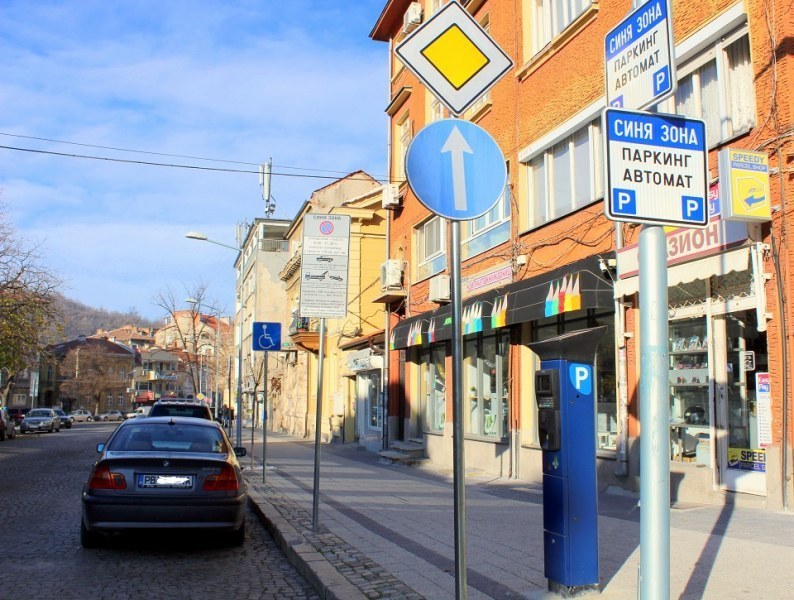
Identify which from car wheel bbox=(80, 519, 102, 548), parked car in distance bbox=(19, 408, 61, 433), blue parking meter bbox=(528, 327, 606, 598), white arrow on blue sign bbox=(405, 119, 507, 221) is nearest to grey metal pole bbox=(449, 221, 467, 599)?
white arrow on blue sign bbox=(405, 119, 507, 221)

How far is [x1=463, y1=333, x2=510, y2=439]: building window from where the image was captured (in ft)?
52.4

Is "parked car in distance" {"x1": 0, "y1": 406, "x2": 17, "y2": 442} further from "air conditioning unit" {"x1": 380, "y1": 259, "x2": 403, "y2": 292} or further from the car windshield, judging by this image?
the car windshield

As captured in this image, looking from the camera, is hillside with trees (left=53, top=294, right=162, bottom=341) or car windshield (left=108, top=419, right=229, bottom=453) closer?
car windshield (left=108, top=419, right=229, bottom=453)

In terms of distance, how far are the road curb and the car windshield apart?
118 cm

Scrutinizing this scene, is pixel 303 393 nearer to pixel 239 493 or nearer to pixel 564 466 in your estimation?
pixel 239 493

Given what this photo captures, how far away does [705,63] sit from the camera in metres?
10.2

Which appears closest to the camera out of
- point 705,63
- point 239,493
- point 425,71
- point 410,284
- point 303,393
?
point 425,71

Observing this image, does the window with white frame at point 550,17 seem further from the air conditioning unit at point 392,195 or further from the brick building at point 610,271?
the air conditioning unit at point 392,195

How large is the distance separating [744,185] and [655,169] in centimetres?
564

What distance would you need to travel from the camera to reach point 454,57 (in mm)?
4590

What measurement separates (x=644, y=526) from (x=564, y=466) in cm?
164

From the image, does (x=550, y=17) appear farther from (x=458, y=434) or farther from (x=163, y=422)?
(x=458, y=434)

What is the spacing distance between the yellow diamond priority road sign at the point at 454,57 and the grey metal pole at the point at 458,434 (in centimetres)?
83

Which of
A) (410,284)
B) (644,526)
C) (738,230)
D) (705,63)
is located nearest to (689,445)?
(738,230)
